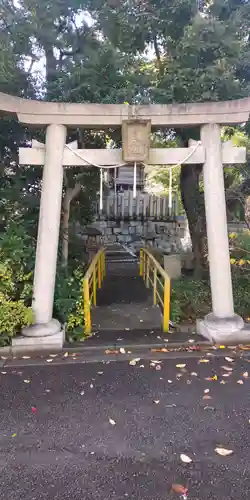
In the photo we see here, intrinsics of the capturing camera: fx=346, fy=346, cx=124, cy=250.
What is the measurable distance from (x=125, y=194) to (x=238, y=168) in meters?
8.63

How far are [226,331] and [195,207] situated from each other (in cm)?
440

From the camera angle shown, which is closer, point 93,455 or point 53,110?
point 93,455

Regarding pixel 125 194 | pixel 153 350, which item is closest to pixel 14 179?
pixel 153 350

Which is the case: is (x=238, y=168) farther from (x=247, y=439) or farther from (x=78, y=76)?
(x=247, y=439)

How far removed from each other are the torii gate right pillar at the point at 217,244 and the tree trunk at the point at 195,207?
3.53 m

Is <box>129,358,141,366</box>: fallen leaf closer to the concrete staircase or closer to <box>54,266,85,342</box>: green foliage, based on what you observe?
the concrete staircase

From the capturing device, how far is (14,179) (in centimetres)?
692

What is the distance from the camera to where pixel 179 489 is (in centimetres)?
235

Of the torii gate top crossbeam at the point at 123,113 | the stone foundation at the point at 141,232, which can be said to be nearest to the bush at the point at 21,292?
the torii gate top crossbeam at the point at 123,113

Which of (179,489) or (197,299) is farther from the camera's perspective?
(197,299)

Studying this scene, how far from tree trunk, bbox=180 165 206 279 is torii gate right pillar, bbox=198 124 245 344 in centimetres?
353

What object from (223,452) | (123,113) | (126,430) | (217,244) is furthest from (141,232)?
(223,452)

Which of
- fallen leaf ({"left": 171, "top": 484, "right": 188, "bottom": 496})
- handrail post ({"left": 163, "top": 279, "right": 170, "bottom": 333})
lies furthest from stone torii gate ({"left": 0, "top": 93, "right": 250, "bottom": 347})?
fallen leaf ({"left": 171, "top": 484, "right": 188, "bottom": 496})

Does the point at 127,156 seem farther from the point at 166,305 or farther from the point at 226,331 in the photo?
the point at 226,331
